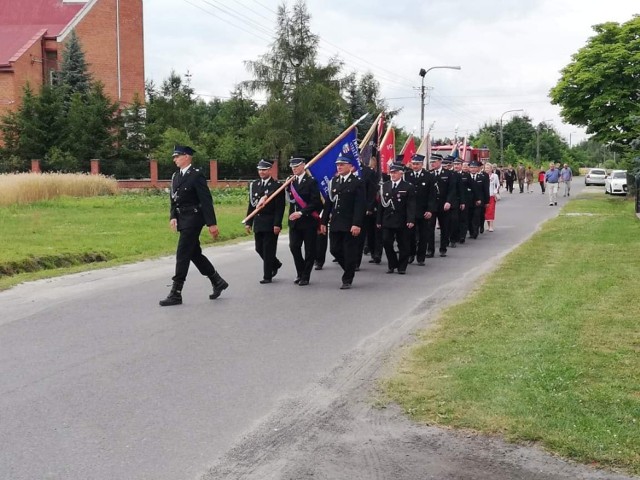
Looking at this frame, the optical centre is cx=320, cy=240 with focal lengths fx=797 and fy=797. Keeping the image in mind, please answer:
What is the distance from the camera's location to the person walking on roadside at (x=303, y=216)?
11773 millimetres

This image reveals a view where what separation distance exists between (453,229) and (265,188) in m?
6.56

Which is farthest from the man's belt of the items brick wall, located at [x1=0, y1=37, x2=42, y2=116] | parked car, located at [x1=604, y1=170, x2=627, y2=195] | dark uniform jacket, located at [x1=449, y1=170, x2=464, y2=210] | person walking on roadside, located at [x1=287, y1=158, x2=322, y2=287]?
brick wall, located at [x1=0, y1=37, x2=42, y2=116]

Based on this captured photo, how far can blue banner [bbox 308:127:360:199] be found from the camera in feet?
41.7

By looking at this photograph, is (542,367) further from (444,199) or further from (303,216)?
(444,199)

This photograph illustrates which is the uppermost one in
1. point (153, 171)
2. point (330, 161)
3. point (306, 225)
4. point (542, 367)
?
point (153, 171)

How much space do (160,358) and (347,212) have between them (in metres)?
5.06

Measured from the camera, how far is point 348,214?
11641 millimetres

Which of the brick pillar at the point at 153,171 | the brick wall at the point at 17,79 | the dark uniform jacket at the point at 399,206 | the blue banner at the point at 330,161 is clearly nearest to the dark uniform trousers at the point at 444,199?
the dark uniform jacket at the point at 399,206

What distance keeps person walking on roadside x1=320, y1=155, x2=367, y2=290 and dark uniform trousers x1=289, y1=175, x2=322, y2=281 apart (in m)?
0.26

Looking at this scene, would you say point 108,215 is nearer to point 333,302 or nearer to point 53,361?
point 333,302

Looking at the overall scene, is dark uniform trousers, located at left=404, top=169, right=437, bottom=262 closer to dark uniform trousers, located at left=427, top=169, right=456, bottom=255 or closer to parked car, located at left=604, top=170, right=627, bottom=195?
dark uniform trousers, located at left=427, top=169, right=456, bottom=255

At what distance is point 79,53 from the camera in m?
52.8

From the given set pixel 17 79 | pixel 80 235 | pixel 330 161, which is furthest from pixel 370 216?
pixel 17 79

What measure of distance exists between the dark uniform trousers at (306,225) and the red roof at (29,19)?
50094 mm
